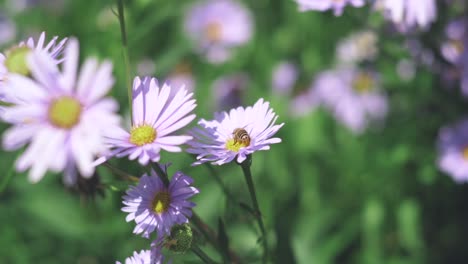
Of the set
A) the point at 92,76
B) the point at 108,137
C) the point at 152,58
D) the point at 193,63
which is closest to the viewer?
the point at 92,76

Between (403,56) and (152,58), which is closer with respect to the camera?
(403,56)

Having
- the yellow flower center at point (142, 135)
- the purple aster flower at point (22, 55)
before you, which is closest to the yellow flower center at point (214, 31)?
the purple aster flower at point (22, 55)

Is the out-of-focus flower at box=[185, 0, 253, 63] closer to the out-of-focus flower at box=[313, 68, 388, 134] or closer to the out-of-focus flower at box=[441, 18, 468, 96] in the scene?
the out-of-focus flower at box=[313, 68, 388, 134]

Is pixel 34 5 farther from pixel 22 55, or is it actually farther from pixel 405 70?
pixel 22 55

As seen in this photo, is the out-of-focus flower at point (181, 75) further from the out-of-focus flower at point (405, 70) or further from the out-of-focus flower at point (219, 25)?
the out-of-focus flower at point (405, 70)

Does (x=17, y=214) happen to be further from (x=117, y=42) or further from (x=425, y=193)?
(x=425, y=193)

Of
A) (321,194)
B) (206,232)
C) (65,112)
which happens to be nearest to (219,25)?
(321,194)

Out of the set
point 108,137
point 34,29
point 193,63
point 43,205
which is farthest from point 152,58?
point 108,137
